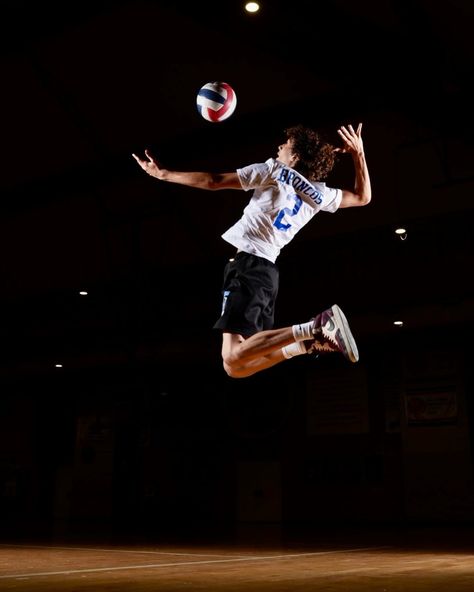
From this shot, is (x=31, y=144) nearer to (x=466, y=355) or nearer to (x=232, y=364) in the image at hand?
(x=232, y=364)

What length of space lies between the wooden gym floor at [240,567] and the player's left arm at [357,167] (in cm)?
247

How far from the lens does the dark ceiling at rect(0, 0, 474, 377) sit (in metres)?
7.08

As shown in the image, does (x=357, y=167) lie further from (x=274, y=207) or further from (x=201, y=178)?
(x=201, y=178)

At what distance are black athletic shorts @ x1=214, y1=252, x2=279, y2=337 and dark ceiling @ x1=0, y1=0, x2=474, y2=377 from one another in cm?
345

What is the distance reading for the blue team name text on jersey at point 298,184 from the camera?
4312mm

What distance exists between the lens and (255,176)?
4.23m

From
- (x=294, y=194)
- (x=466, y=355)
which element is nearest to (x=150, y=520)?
(x=466, y=355)

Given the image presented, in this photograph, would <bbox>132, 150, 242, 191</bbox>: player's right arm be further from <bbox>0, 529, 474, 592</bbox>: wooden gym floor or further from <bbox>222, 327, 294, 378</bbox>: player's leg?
<bbox>0, 529, 474, 592</bbox>: wooden gym floor

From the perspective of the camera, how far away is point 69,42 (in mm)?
9016

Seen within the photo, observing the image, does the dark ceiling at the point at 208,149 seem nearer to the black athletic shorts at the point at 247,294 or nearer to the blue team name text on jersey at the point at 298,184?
the blue team name text on jersey at the point at 298,184

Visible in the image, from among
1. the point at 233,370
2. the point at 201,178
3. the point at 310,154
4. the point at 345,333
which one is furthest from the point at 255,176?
the point at 233,370

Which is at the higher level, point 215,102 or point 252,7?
point 252,7

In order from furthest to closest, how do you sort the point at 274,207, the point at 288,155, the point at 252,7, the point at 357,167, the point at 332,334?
the point at 252,7 < the point at 357,167 < the point at 288,155 < the point at 274,207 < the point at 332,334

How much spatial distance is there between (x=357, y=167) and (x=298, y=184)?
0.55m
